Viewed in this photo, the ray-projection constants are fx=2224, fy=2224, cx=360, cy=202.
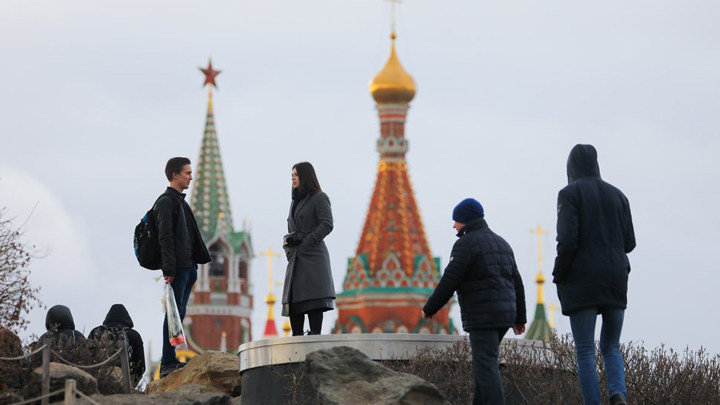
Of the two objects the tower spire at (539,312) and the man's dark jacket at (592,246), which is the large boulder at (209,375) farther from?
the tower spire at (539,312)

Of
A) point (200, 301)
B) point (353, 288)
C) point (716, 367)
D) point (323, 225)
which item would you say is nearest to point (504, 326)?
point (323, 225)

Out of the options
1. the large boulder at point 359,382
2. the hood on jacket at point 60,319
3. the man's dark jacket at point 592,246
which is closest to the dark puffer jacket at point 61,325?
the hood on jacket at point 60,319

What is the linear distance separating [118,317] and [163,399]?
7.73ft

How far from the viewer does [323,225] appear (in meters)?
15.2

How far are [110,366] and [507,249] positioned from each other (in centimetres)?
315

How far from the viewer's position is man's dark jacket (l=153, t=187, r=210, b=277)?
1565 cm

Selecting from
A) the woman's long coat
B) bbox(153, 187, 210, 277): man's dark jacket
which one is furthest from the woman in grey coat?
bbox(153, 187, 210, 277): man's dark jacket

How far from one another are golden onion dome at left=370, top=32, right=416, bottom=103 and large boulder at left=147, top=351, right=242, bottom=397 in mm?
76725

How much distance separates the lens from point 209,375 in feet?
54.0

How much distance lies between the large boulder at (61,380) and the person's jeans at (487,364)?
A: 8.07ft

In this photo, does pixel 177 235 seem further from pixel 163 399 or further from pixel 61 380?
pixel 163 399

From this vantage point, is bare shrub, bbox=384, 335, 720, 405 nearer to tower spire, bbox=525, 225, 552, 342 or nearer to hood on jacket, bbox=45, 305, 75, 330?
hood on jacket, bbox=45, 305, 75, 330

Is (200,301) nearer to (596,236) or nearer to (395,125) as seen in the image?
(395,125)

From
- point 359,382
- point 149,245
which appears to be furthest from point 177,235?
point 359,382
